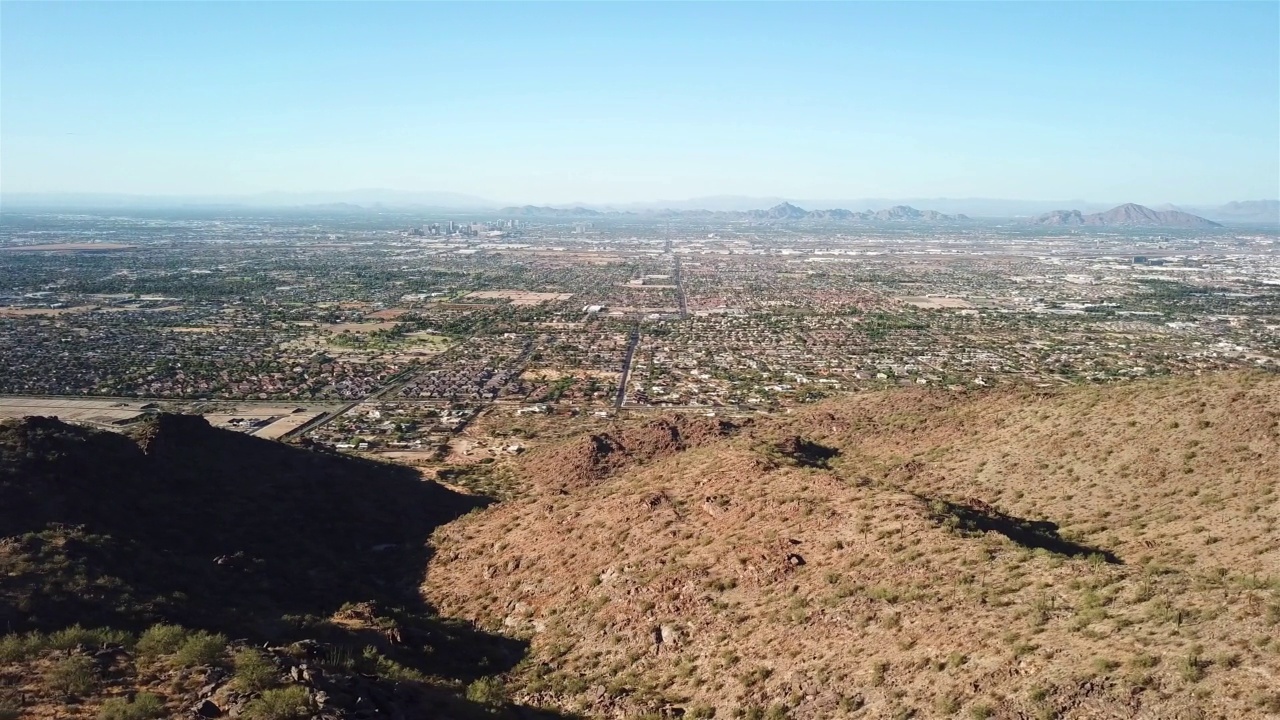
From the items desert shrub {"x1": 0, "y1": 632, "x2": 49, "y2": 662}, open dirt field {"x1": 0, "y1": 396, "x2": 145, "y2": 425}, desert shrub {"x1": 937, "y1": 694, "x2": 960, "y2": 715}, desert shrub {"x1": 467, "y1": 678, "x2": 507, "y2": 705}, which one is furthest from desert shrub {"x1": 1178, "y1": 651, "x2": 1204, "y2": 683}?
open dirt field {"x1": 0, "y1": 396, "x2": 145, "y2": 425}

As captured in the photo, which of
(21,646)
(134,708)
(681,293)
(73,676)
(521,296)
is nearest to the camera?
(134,708)

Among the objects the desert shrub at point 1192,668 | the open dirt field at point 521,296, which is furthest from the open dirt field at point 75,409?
the open dirt field at point 521,296

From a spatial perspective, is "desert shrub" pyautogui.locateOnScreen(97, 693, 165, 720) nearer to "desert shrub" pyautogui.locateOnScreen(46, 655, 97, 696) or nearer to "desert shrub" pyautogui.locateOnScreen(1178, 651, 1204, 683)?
"desert shrub" pyautogui.locateOnScreen(46, 655, 97, 696)

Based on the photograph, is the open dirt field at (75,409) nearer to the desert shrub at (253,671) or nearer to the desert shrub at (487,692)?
the desert shrub at (253,671)

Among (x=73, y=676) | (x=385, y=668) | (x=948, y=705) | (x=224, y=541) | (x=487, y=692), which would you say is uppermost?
(x=948, y=705)

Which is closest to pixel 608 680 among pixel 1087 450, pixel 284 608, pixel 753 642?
pixel 753 642

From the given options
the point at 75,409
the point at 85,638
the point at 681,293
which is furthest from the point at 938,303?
the point at 85,638

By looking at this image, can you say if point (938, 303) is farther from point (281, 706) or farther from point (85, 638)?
point (281, 706)
